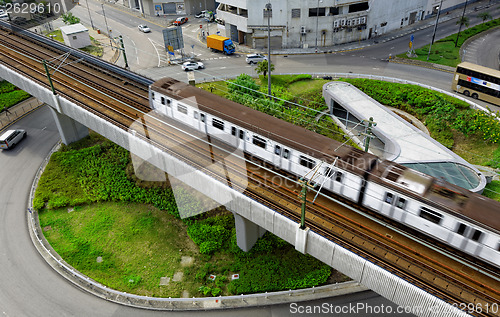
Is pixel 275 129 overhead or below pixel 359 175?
overhead

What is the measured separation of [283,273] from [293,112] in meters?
22.2

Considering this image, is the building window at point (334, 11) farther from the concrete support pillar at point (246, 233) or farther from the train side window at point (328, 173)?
the train side window at point (328, 173)

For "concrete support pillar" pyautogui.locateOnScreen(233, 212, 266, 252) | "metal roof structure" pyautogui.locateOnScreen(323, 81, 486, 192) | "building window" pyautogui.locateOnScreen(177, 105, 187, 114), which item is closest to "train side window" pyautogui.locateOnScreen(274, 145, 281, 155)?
"concrete support pillar" pyautogui.locateOnScreen(233, 212, 266, 252)

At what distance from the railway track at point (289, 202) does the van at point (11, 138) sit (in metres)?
8.39

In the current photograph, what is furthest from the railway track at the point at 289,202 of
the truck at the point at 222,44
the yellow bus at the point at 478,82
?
the yellow bus at the point at 478,82

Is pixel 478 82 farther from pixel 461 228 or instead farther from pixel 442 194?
pixel 461 228

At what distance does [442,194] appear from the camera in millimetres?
21703

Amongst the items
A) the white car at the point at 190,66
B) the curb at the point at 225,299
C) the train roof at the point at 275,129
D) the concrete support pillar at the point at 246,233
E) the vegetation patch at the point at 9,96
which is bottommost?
the curb at the point at 225,299

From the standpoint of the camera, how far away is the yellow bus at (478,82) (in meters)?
46.7

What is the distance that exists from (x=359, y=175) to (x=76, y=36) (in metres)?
64.4

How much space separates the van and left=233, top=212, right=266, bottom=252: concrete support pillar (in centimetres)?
3220

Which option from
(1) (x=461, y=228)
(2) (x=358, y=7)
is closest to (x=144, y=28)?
(2) (x=358, y=7)

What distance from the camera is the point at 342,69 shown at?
58.9 meters

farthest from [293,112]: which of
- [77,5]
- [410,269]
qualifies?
[77,5]
